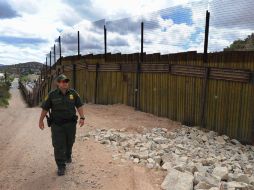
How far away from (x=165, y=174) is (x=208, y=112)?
4.50 meters

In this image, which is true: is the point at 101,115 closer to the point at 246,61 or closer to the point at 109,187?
the point at 246,61

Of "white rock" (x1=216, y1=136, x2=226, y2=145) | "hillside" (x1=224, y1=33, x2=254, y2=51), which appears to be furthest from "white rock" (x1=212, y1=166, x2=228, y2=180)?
"hillside" (x1=224, y1=33, x2=254, y2=51)

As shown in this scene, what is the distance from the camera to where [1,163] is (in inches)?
291

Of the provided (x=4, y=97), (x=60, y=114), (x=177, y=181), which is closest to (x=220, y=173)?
(x=177, y=181)

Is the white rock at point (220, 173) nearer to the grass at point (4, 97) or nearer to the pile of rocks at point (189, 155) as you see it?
the pile of rocks at point (189, 155)

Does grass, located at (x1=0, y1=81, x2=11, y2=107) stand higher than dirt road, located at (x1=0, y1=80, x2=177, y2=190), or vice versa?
dirt road, located at (x1=0, y1=80, x2=177, y2=190)

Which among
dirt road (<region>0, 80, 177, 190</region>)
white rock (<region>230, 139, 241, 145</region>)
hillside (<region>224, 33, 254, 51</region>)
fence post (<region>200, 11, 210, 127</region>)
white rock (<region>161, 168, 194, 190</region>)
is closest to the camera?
white rock (<region>161, 168, 194, 190</region>)

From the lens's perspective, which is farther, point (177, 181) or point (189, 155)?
point (189, 155)

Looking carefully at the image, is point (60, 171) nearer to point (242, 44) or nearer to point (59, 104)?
point (59, 104)

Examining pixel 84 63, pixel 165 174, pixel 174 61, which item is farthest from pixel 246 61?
pixel 84 63

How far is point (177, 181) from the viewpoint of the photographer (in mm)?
6129

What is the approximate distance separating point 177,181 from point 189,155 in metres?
2.07

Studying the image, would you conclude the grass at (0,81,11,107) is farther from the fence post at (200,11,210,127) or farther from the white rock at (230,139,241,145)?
the white rock at (230,139,241,145)

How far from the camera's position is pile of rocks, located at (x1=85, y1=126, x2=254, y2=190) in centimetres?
628
